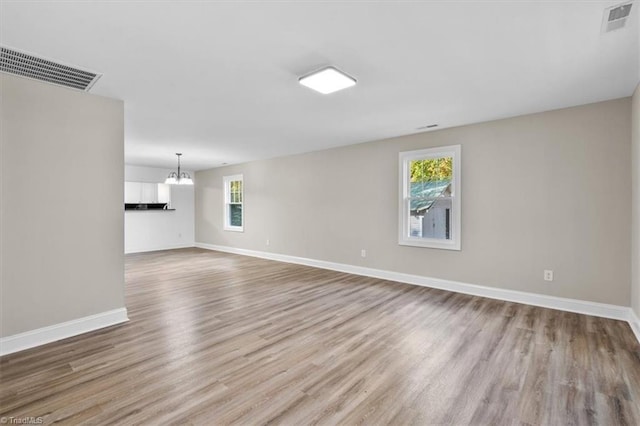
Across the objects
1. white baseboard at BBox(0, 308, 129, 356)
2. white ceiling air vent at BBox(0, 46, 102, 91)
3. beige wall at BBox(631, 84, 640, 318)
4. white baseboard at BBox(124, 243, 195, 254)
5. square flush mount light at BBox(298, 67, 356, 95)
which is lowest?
white baseboard at BBox(0, 308, 129, 356)

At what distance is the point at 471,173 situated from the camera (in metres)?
4.27

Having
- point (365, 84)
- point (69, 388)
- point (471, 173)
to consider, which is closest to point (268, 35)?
point (365, 84)

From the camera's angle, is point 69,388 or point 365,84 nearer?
point 69,388

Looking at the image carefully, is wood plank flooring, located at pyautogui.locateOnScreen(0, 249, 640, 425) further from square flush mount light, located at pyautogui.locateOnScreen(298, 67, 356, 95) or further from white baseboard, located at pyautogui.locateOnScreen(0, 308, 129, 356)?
square flush mount light, located at pyautogui.locateOnScreen(298, 67, 356, 95)

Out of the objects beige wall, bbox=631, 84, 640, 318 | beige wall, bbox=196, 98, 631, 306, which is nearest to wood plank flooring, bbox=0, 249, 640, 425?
beige wall, bbox=631, 84, 640, 318

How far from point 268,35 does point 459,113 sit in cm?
279

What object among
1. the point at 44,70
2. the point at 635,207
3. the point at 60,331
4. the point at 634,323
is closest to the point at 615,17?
the point at 635,207

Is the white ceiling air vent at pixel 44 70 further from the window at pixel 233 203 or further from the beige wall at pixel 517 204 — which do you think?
the window at pixel 233 203

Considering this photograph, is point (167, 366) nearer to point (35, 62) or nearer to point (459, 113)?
point (35, 62)

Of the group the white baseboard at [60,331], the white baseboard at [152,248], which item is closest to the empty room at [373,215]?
the white baseboard at [60,331]

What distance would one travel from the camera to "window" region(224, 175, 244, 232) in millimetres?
8023

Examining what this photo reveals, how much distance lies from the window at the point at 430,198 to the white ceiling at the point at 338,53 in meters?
0.84

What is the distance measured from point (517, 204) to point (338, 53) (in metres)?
3.20

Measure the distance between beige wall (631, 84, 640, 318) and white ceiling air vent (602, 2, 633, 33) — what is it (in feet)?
4.61
